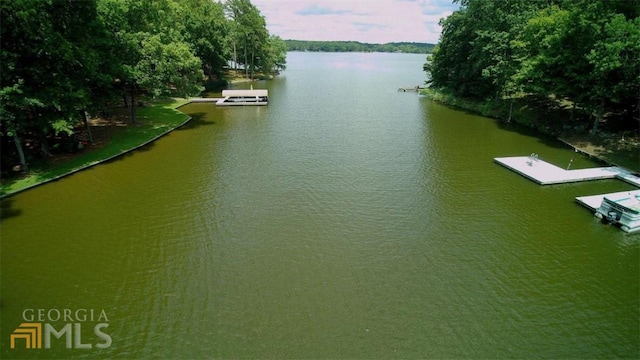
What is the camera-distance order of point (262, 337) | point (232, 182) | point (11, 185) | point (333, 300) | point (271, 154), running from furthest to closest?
1. point (271, 154)
2. point (232, 182)
3. point (11, 185)
4. point (333, 300)
5. point (262, 337)

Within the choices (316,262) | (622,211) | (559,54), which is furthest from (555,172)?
(316,262)

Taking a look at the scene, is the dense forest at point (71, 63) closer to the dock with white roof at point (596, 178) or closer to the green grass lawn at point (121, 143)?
the green grass lawn at point (121, 143)

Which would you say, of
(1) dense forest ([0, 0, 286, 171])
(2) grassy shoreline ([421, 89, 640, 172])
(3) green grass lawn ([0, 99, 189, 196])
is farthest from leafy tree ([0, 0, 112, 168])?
(2) grassy shoreline ([421, 89, 640, 172])

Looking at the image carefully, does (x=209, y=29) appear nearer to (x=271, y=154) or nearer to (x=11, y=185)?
(x=271, y=154)

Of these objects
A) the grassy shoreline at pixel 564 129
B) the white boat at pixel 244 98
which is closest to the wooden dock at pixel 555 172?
the grassy shoreline at pixel 564 129

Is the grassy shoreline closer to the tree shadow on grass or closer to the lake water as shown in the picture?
the lake water

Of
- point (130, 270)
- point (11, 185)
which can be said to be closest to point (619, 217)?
point (130, 270)
